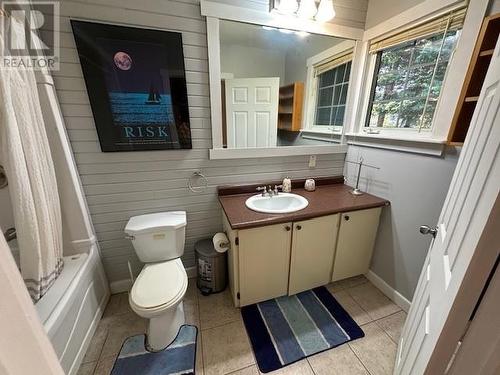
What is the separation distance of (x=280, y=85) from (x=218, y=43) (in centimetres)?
59

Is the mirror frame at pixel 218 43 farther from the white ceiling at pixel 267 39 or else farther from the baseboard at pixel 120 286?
the baseboard at pixel 120 286

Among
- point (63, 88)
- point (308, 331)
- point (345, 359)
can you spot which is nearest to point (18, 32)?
point (63, 88)

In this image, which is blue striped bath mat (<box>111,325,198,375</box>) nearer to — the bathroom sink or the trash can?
the trash can

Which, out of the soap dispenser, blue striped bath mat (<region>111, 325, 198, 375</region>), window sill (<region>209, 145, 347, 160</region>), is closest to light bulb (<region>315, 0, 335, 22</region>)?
window sill (<region>209, 145, 347, 160</region>)

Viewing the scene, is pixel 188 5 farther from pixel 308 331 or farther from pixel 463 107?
pixel 308 331

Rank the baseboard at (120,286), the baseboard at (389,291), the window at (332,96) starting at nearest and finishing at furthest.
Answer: the baseboard at (389,291)
the baseboard at (120,286)
the window at (332,96)

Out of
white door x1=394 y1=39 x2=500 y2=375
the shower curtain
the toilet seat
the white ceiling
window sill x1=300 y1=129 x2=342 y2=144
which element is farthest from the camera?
window sill x1=300 y1=129 x2=342 y2=144

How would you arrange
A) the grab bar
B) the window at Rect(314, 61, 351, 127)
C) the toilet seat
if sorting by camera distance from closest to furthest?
the toilet seat, the grab bar, the window at Rect(314, 61, 351, 127)

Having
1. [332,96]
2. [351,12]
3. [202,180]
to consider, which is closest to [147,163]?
[202,180]

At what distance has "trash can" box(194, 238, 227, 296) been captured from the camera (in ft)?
5.52

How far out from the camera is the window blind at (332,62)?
183cm

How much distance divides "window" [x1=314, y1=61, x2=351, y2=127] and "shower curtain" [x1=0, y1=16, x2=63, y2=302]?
202 cm

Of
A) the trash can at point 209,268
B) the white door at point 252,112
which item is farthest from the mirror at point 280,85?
the trash can at point 209,268

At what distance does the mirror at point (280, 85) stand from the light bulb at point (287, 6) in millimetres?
139
